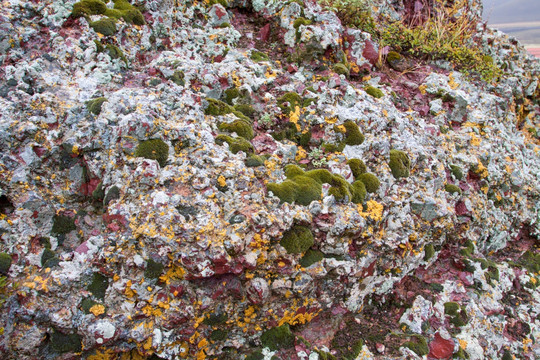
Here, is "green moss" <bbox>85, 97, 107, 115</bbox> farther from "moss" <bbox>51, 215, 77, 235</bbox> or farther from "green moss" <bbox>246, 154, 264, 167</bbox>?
"green moss" <bbox>246, 154, 264, 167</bbox>

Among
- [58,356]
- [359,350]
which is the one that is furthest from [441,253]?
[58,356]

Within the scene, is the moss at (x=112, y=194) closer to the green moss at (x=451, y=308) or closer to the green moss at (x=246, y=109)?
the green moss at (x=246, y=109)

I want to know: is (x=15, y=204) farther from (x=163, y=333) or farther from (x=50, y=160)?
(x=163, y=333)

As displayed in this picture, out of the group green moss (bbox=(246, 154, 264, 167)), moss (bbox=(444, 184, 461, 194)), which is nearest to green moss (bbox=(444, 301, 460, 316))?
moss (bbox=(444, 184, 461, 194))

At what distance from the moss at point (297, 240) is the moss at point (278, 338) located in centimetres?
141

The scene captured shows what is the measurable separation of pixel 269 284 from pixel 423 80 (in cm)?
911

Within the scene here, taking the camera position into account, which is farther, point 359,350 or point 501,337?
point 501,337

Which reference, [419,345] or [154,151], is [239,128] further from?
[419,345]

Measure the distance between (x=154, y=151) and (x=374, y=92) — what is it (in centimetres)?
648

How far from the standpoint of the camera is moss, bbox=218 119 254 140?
715 centimetres

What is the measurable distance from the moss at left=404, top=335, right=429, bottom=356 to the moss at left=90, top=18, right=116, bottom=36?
940 cm

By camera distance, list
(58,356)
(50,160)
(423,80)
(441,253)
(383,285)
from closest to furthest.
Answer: (58,356) → (50,160) → (383,285) → (441,253) → (423,80)

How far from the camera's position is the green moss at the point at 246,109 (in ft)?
26.3

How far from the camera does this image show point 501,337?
7.21 meters
